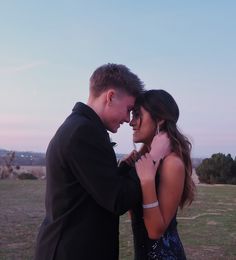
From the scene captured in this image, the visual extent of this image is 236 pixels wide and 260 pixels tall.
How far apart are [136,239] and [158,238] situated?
0.16 m

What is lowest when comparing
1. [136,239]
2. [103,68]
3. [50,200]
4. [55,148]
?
[136,239]

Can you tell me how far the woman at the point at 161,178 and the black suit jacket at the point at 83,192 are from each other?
0.17 metres

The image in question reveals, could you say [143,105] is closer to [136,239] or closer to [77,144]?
[77,144]

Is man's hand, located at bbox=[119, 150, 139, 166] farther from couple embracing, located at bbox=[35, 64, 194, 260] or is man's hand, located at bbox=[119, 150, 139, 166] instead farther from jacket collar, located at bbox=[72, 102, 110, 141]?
jacket collar, located at bbox=[72, 102, 110, 141]

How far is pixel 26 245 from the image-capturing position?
22.9 feet

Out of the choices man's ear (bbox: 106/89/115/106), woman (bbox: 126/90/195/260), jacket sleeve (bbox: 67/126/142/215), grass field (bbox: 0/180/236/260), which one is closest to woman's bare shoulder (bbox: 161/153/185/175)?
woman (bbox: 126/90/195/260)

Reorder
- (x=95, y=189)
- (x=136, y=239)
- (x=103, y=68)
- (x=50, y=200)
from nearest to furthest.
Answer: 1. (x=95, y=189)
2. (x=50, y=200)
3. (x=103, y=68)
4. (x=136, y=239)

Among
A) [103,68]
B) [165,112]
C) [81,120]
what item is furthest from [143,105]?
[81,120]

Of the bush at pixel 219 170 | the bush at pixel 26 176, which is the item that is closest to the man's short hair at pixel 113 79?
the bush at pixel 219 170

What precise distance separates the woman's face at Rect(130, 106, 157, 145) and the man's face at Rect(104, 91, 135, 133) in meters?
0.12

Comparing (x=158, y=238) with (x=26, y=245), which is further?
(x=26, y=245)

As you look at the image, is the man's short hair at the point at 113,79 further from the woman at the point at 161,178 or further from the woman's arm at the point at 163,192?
the woman's arm at the point at 163,192

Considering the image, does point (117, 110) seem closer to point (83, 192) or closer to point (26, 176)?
point (83, 192)

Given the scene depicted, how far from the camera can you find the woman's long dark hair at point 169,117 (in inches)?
97.0
